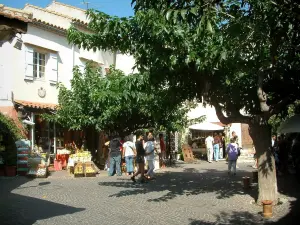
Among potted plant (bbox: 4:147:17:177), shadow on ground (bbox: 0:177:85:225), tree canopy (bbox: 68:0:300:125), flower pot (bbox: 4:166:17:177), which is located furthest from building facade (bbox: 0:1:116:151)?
tree canopy (bbox: 68:0:300:125)

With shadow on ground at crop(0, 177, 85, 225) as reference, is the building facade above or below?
above

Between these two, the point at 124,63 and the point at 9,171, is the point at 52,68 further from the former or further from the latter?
the point at 124,63

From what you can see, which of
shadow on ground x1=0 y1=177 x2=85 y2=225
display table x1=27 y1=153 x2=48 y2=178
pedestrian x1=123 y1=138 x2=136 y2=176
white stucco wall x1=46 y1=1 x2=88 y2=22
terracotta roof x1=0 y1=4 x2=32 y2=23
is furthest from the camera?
white stucco wall x1=46 y1=1 x2=88 y2=22

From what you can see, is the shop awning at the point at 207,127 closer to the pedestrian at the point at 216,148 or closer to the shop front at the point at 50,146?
the pedestrian at the point at 216,148

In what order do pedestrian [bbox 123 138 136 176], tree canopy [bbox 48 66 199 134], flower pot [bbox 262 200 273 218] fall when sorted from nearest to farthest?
flower pot [bbox 262 200 273 218] < pedestrian [bbox 123 138 136 176] < tree canopy [bbox 48 66 199 134]

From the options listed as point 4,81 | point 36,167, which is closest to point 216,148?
point 36,167

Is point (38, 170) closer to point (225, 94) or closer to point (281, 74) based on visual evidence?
point (225, 94)

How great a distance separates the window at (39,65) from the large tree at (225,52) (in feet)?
30.6

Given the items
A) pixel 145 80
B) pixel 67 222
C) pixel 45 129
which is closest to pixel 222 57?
pixel 145 80

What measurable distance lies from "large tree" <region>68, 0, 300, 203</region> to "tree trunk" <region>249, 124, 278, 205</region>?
2 centimetres

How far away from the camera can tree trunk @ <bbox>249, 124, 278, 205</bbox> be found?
9.29m

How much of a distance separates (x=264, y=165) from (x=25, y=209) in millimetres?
5684

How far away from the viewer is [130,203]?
9547 millimetres

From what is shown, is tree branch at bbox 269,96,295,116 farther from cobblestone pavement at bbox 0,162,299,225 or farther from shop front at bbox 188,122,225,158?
shop front at bbox 188,122,225,158
